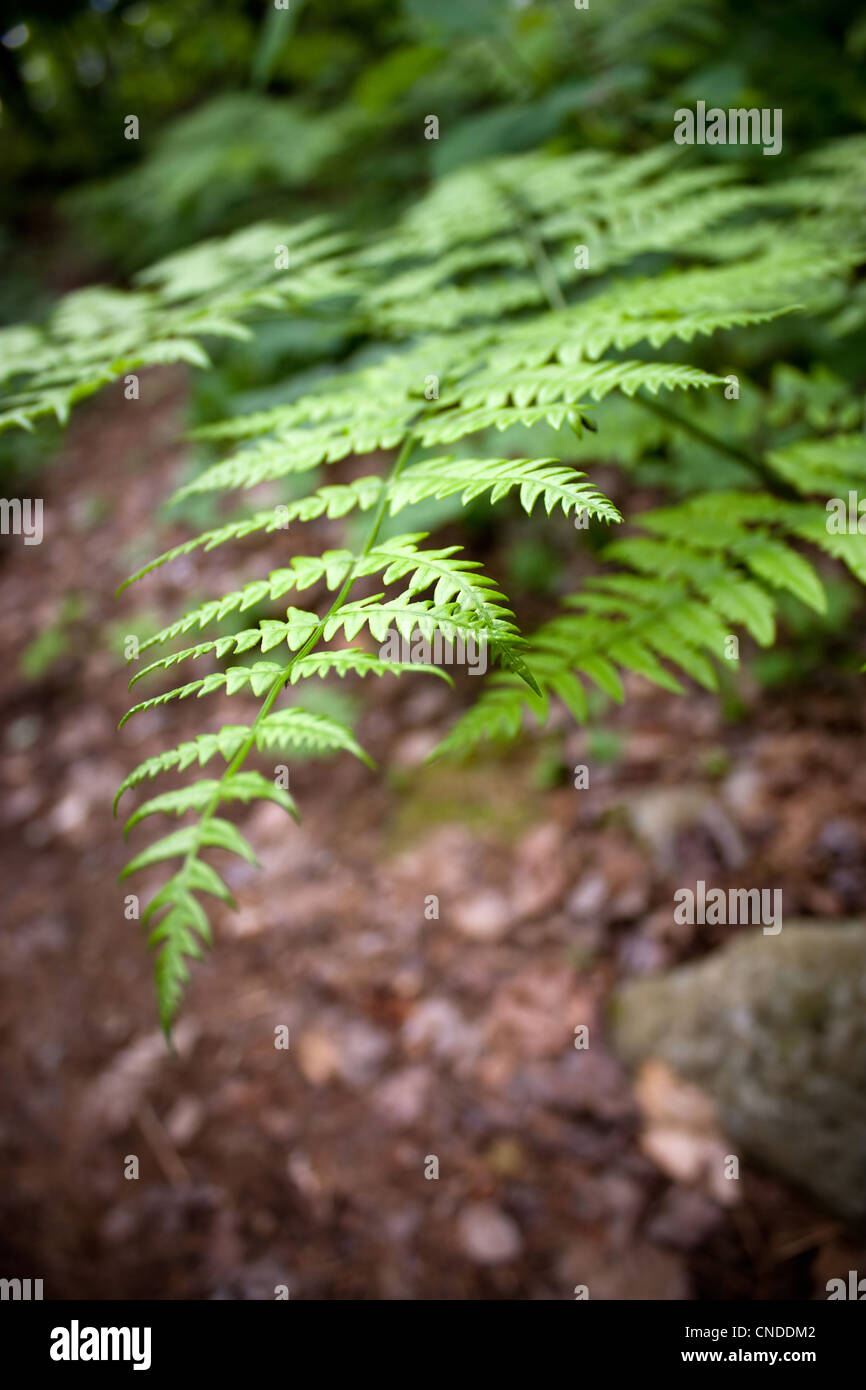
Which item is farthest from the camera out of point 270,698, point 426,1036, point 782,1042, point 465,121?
point 465,121

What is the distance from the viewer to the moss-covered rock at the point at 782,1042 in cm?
190

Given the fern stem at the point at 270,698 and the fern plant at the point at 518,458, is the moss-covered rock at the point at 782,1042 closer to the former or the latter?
the fern plant at the point at 518,458

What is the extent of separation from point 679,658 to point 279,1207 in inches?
87.7

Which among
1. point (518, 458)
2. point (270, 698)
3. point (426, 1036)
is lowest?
point (426, 1036)

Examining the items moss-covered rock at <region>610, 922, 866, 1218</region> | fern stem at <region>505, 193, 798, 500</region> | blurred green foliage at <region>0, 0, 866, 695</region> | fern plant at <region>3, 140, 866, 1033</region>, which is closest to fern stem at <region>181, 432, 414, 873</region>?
fern plant at <region>3, 140, 866, 1033</region>

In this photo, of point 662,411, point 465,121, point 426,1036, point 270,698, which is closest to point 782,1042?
point 426,1036

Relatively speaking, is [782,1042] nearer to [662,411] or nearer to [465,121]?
[662,411]

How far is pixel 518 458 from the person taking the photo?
1.62 meters

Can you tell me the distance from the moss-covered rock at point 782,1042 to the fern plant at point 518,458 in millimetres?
1228

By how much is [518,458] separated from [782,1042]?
1.71m

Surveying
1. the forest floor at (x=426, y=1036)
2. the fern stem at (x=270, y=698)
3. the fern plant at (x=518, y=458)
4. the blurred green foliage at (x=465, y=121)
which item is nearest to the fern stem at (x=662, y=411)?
the fern plant at (x=518, y=458)

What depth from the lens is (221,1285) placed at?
7.51 ft

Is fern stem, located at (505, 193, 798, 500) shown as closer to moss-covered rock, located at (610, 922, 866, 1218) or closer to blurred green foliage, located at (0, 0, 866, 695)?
blurred green foliage, located at (0, 0, 866, 695)
